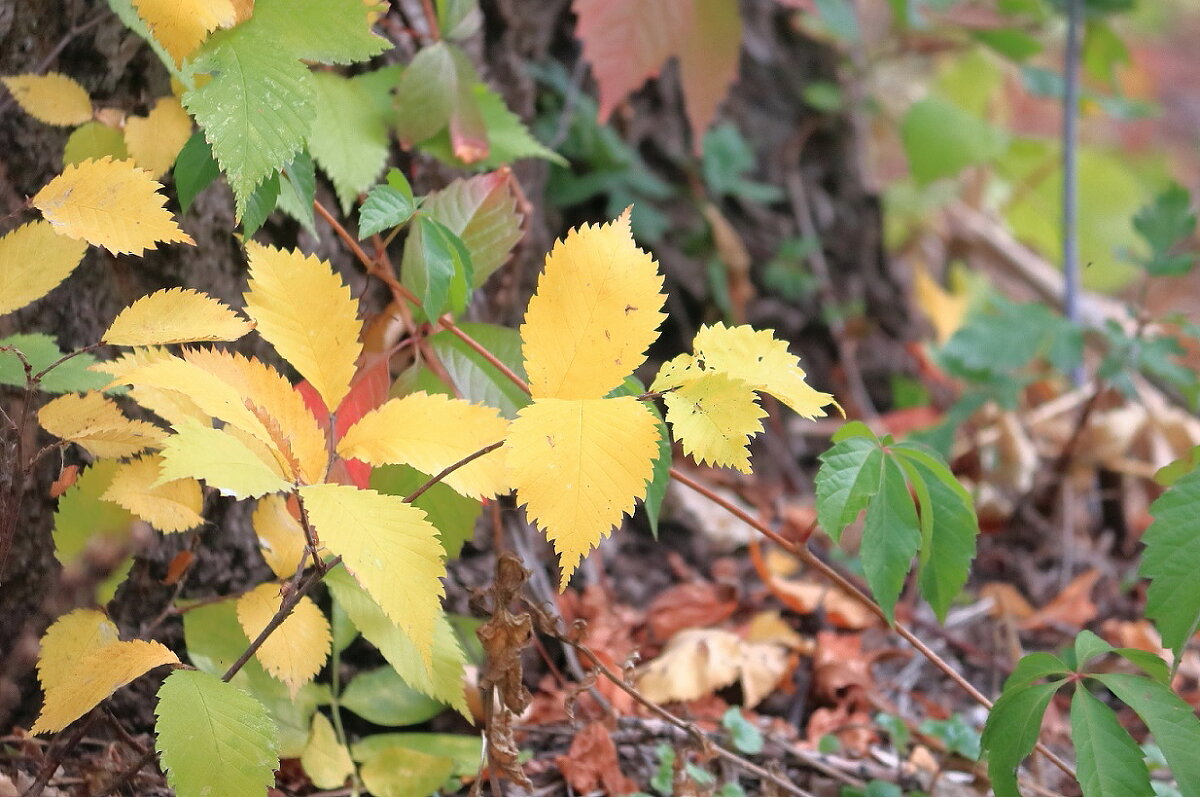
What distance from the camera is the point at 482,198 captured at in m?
0.98

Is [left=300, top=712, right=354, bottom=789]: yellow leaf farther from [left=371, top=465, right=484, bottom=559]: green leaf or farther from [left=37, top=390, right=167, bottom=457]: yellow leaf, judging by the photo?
[left=37, top=390, right=167, bottom=457]: yellow leaf

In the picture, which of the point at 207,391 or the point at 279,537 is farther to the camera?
the point at 279,537

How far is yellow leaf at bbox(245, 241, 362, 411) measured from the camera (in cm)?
80

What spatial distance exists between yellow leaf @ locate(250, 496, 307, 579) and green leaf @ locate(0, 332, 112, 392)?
0.18m

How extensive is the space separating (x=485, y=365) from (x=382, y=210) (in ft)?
0.68

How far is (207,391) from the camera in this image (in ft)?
2.38

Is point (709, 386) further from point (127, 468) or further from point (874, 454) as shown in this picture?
point (127, 468)

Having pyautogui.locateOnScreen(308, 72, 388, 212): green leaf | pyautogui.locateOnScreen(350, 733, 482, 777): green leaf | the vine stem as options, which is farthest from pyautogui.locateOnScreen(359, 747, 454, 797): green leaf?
pyautogui.locateOnScreen(308, 72, 388, 212): green leaf

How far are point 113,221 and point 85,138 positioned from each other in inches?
7.7

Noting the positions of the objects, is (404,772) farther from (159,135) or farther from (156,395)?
(159,135)

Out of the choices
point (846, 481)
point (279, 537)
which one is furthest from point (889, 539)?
point (279, 537)

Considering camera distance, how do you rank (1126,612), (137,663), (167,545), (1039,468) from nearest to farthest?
Result: (137,663) < (167,545) < (1126,612) < (1039,468)

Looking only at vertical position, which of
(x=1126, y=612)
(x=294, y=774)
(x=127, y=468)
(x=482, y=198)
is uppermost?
(x=482, y=198)

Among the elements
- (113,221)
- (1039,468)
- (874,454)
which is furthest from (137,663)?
(1039,468)
